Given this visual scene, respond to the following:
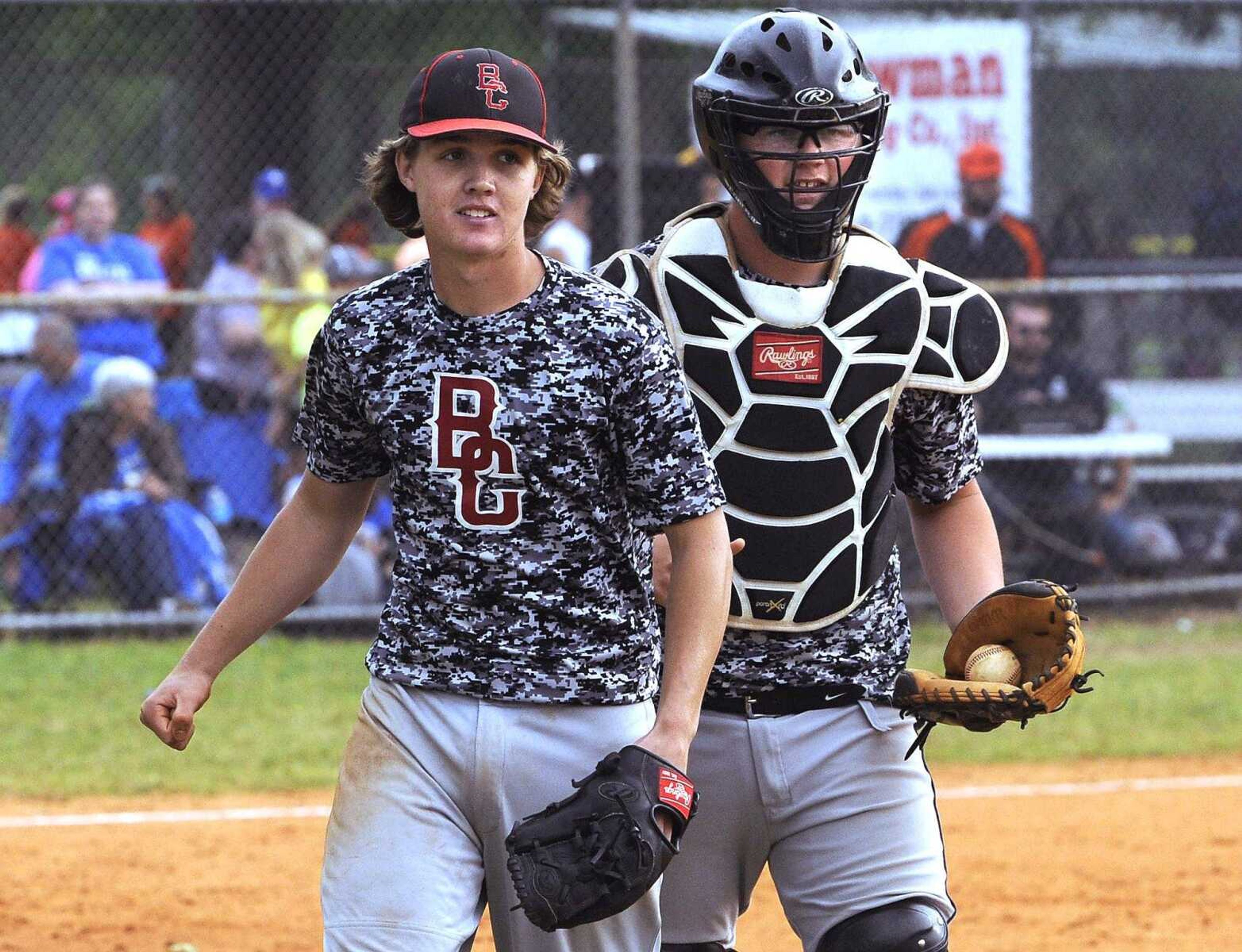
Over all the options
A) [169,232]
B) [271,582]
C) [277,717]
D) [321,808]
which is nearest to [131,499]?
[277,717]

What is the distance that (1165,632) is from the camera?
9867 mm

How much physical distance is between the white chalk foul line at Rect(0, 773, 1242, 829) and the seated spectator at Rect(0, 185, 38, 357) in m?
3.99

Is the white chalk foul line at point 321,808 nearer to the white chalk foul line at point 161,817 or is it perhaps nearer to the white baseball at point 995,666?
the white chalk foul line at point 161,817

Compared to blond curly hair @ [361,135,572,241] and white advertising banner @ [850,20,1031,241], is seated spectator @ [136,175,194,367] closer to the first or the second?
white advertising banner @ [850,20,1031,241]

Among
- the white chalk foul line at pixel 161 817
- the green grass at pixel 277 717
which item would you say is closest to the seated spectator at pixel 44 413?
the green grass at pixel 277 717

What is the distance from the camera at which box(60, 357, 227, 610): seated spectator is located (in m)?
9.06

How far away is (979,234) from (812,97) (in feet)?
21.6

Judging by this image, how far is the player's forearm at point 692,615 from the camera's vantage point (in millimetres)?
2908

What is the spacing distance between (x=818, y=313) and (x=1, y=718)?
18.7 ft

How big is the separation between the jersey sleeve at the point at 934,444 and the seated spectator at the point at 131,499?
597cm

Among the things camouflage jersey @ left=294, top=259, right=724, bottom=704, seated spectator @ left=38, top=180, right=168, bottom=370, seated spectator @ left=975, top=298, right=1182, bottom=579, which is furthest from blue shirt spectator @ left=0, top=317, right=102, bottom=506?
camouflage jersey @ left=294, top=259, right=724, bottom=704

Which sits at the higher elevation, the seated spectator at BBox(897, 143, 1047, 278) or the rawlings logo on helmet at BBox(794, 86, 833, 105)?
the rawlings logo on helmet at BBox(794, 86, 833, 105)

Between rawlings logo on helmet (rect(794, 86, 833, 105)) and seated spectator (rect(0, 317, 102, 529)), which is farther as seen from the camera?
seated spectator (rect(0, 317, 102, 529))

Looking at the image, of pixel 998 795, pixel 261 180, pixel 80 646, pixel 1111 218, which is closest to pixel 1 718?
pixel 80 646
